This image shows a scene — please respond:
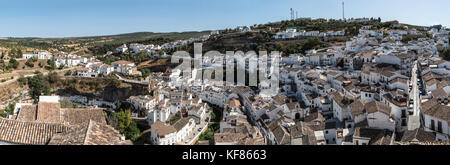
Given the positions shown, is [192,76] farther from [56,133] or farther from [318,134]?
[56,133]

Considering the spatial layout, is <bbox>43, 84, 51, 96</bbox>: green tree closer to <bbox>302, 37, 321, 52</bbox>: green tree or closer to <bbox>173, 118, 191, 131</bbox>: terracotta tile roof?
<bbox>173, 118, 191, 131</bbox>: terracotta tile roof

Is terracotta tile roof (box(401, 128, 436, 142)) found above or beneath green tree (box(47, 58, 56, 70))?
beneath

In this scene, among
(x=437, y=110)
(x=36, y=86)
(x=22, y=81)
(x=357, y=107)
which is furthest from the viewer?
(x=22, y=81)

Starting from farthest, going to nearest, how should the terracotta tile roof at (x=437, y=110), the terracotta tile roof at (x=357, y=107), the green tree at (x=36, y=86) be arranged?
the green tree at (x=36, y=86) < the terracotta tile roof at (x=357, y=107) < the terracotta tile roof at (x=437, y=110)

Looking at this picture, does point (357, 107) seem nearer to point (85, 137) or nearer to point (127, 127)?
point (85, 137)

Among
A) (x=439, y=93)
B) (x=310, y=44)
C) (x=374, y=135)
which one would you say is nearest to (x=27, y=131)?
→ (x=374, y=135)

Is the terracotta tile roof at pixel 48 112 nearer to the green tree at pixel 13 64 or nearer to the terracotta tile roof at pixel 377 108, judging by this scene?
the terracotta tile roof at pixel 377 108

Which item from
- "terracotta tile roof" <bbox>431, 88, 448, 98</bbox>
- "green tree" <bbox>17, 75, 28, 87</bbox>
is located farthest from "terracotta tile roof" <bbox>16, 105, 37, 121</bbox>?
"green tree" <bbox>17, 75, 28, 87</bbox>

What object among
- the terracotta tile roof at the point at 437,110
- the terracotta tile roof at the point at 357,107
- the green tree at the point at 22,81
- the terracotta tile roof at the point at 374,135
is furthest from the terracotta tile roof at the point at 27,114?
the green tree at the point at 22,81
